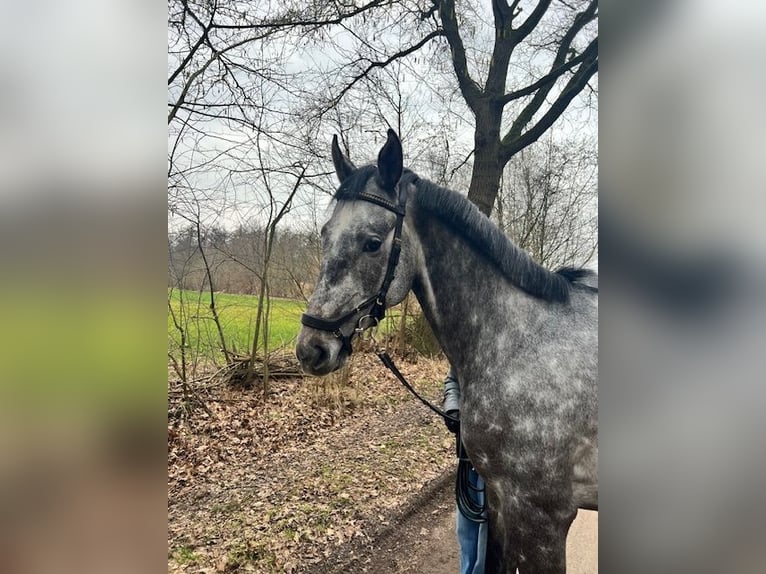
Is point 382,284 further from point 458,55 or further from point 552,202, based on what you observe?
point 458,55

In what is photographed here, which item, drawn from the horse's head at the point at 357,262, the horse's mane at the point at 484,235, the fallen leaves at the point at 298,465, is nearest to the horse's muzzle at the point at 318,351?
the horse's head at the point at 357,262

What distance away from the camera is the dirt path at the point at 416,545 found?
A: 1.92m

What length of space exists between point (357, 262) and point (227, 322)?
1166mm

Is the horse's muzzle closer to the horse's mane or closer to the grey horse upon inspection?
the grey horse

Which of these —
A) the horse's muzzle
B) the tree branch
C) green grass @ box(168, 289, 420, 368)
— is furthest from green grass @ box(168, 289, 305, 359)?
the tree branch

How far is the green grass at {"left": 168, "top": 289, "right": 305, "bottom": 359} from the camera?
2.07 metres

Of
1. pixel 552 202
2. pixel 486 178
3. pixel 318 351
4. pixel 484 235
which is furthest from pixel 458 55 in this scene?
pixel 318 351

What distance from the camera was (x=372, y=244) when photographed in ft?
4.64

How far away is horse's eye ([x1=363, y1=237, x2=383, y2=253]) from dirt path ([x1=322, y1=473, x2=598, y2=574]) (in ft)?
3.70
